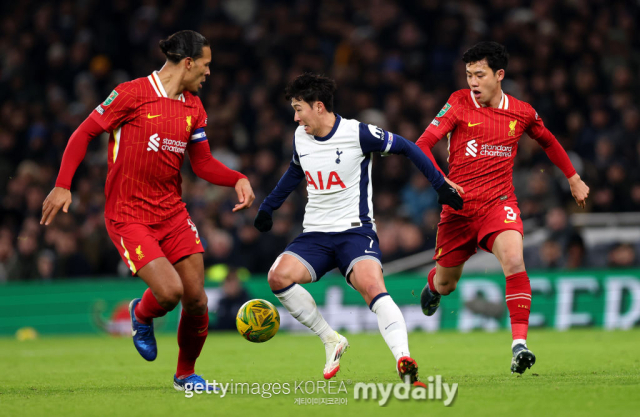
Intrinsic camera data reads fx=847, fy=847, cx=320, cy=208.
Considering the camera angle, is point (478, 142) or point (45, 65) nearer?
point (478, 142)

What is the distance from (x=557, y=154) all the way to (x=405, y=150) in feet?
6.28

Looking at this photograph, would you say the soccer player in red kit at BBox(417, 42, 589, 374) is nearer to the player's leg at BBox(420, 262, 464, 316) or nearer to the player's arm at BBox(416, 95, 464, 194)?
the player's arm at BBox(416, 95, 464, 194)

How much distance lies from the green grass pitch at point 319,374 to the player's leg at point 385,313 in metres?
0.39

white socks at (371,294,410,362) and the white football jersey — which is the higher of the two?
the white football jersey

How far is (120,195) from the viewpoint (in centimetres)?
669

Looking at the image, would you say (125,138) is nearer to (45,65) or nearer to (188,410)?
(188,410)

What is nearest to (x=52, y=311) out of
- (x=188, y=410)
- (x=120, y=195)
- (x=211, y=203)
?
(x=211, y=203)

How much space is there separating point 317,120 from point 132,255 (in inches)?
71.0

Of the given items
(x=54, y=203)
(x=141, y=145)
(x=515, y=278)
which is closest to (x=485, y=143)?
(x=515, y=278)

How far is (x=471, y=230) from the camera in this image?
25.3ft

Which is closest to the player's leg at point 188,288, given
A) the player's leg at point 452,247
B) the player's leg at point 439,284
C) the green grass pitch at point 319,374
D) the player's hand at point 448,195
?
the green grass pitch at point 319,374

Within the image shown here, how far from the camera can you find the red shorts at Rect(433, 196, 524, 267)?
24.2ft

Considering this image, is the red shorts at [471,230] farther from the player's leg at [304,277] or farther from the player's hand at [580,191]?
the player's leg at [304,277]

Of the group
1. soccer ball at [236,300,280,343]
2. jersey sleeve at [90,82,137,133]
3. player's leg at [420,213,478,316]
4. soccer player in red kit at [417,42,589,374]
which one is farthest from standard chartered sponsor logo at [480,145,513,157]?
jersey sleeve at [90,82,137,133]
